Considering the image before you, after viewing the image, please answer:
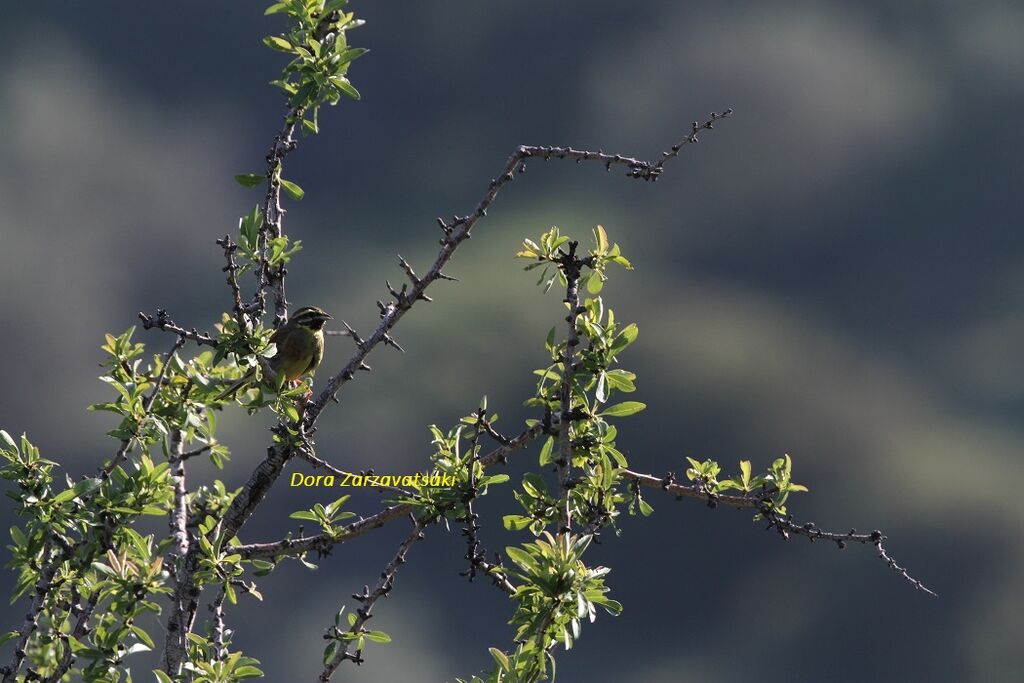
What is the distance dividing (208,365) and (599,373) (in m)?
1.12

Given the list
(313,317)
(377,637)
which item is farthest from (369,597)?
(313,317)

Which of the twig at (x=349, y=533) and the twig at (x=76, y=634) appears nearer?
the twig at (x=76, y=634)

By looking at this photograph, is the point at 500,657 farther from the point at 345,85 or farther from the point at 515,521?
the point at 345,85

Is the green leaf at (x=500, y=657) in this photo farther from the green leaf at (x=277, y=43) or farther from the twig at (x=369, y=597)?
the green leaf at (x=277, y=43)

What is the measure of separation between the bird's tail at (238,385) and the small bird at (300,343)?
15.9 inches

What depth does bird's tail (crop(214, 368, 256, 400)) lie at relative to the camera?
2885 mm

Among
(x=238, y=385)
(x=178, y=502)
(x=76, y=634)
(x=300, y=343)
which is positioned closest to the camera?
(x=238, y=385)

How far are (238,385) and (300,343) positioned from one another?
0.59 meters

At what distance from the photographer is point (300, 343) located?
3.48 meters

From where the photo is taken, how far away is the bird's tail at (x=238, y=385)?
2.88 m

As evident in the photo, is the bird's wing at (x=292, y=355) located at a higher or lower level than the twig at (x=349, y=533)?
higher

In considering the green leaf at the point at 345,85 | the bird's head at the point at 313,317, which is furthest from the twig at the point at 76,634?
the green leaf at the point at 345,85

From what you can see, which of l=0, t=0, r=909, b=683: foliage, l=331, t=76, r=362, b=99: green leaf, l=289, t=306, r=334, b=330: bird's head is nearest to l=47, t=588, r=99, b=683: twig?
l=0, t=0, r=909, b=683: foliage

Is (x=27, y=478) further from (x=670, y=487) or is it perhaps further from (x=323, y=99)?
(x=670, y=487)
